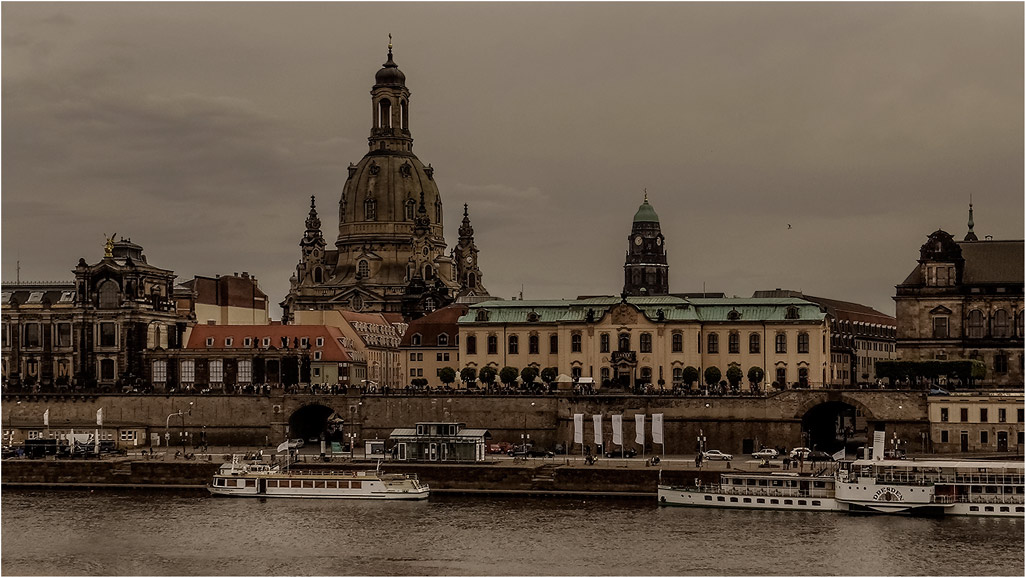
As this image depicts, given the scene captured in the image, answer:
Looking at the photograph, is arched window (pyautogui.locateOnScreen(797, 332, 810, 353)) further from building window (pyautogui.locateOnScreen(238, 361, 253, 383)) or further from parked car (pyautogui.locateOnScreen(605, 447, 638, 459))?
building window (pyautogui.locateOnScreen(238, 361, 253, 383))

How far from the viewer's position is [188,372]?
139 m

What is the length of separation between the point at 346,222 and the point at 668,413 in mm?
83793

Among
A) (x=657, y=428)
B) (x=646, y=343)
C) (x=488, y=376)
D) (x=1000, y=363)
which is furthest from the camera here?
(x=488, y=376)

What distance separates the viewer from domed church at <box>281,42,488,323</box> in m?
191

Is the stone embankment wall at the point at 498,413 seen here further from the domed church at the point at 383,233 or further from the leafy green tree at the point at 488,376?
the domed church at the point at 383,233

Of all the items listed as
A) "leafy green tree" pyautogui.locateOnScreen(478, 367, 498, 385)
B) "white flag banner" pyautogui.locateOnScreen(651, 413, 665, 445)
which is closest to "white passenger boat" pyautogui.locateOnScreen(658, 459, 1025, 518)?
"white flag banner" pyautogui.locateOnScreen(651, 413, 665, 445)

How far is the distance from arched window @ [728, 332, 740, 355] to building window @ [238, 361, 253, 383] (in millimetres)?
36186

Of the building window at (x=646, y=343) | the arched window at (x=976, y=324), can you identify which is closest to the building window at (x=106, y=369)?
the building window at (x=646, y=343)

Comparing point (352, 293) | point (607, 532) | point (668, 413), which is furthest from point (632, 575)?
point (352, 293)

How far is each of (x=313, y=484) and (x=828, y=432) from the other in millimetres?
43118

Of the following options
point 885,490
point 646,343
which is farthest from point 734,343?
point 885,490

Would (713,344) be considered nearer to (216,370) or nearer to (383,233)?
(216,370)

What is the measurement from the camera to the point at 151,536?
8819cm

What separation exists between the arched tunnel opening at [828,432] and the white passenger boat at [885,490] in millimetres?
20974
